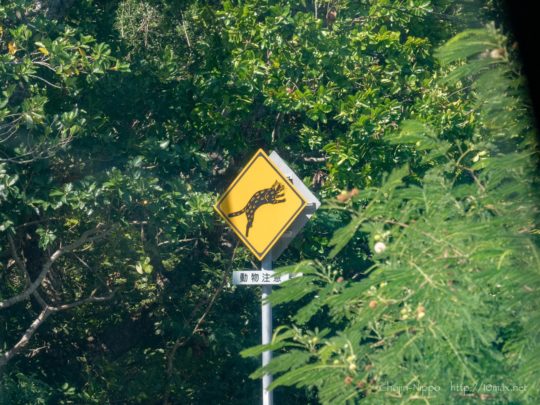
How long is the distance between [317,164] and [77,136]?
295 centimetres

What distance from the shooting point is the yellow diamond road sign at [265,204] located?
220 inches

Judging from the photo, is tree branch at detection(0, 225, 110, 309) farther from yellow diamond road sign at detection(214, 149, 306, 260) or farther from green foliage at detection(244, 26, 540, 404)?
green foliage at detection(244, 26, 540, 404)

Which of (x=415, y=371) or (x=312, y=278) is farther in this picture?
(x=312, y=278)

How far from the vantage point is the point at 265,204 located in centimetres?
559

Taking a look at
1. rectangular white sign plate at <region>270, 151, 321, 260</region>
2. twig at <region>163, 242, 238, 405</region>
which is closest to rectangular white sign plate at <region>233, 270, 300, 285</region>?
rectangular white sign plate at <region>270, 151, 321, 260</region>

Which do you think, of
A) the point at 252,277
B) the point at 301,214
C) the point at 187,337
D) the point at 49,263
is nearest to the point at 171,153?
the point at 49,263

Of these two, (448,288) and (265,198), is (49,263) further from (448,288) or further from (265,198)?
(448,288)

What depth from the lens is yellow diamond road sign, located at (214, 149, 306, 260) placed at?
18.3 feet

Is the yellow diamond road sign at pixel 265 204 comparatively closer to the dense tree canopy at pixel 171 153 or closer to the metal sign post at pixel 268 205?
the metal sign post at pixel 268 205

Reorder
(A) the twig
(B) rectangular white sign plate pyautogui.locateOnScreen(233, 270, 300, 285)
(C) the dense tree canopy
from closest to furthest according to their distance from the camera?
(B) rectangular white sign plate pyautogui.locateOnScreen(233, 270, 300, 285), (C) the dense tree canopy, (A) the twig

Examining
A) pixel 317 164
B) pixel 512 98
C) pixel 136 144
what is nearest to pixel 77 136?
pixel 136 144

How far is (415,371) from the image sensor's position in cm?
326

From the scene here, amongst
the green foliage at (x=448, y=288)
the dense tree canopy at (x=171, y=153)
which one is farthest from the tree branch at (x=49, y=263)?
the green foliage at (x=448, y=288)

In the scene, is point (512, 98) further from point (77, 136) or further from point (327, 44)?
point (327, 44)
